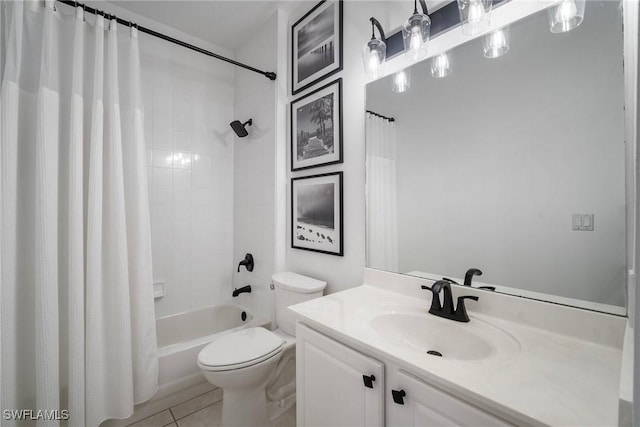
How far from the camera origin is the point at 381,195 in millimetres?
1349

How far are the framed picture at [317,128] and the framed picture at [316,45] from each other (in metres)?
0.11

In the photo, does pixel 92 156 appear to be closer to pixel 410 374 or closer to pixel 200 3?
pixel 200 3

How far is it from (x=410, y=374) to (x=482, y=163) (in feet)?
2.65

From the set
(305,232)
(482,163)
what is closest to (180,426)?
(305,232)

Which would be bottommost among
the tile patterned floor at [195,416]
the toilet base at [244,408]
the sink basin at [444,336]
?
the tile patterned floor at [195,416]

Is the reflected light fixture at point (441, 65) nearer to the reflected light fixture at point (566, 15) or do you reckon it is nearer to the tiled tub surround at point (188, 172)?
the reflected light fixture at point (566, 15)

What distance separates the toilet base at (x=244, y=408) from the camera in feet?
4.45

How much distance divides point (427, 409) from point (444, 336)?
1.06 feet

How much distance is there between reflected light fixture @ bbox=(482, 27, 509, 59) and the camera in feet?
3.13

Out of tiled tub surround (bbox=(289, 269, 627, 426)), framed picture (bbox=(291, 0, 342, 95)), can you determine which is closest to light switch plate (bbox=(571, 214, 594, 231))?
tiled tub surround (bbox=(289, 269, 627, 426))

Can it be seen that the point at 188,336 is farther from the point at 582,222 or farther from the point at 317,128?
the point at 582,222

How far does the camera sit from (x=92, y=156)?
1339 mm

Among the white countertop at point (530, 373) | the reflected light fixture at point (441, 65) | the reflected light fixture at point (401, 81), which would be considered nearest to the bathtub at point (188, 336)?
the white countertop at point (530, 373)

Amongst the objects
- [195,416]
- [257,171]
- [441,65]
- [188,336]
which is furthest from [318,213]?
[188,336]
